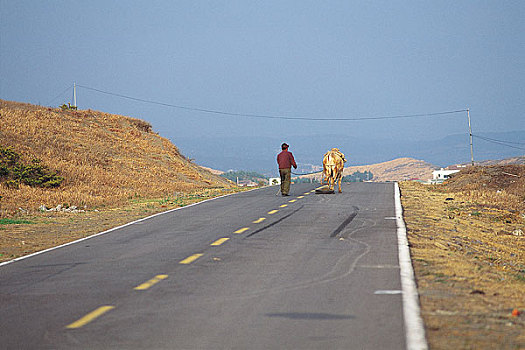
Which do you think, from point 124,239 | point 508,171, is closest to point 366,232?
point 124,239

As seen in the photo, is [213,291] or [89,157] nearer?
[213,291]

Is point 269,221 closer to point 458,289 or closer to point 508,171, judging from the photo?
point 458,289

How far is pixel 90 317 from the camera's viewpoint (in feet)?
25.1

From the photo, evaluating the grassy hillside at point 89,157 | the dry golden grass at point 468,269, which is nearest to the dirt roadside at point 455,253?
the dry golden grass at point 468,269

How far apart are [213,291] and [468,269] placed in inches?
172

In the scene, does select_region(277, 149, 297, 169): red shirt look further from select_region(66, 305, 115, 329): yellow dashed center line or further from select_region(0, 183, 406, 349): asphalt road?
select_region(66, 305, 115, 329): yellow dashed center line

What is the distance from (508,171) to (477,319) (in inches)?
1407

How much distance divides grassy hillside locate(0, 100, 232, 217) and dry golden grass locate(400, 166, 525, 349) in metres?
14.2

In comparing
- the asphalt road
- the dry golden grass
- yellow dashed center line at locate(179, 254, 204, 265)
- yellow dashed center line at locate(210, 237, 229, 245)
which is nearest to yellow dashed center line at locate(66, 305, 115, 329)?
the asphalt road

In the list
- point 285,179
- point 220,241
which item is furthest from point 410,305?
point 285,179

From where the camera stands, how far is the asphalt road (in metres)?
6.73

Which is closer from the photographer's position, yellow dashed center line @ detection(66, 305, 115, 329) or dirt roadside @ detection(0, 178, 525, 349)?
dirt roadside @ detection(0, 178, 525, 349)

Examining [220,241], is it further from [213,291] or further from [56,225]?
[56,225]

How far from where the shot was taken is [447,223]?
18.3 metres
